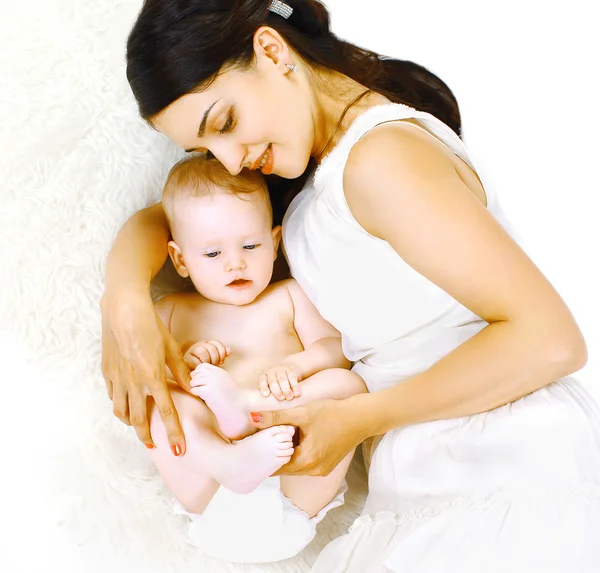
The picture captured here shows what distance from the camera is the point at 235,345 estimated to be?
1543mm

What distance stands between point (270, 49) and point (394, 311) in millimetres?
505

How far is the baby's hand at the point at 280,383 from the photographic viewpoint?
1401 millimetres

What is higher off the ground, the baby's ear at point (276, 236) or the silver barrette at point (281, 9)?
the silver barrette at point (281, 9)

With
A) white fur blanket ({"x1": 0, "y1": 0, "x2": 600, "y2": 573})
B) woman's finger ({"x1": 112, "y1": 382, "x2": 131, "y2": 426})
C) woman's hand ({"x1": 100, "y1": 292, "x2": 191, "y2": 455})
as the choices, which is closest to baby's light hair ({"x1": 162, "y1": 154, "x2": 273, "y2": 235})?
white fur blanket ({"x1": 0, "y1": 0, "x2": 600, "y2": 573})

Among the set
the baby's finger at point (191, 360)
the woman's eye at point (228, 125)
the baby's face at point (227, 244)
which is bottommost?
the baby's finger at point (191, 360)

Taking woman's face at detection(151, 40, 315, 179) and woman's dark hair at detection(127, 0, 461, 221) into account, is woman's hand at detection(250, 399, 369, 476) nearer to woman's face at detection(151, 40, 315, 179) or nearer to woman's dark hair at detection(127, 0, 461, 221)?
woman's face at detection(151, 40, 315, 179)

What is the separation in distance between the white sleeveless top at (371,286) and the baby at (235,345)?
6 cm

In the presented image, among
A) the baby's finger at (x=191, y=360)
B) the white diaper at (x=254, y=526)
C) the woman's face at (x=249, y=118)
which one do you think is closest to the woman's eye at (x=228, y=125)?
the woman's face at (x=249, y=118)

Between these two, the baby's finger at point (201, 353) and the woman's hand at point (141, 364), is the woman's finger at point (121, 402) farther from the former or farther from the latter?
the baby's finger at point (201, 353)

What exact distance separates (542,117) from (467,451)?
3.83 feet

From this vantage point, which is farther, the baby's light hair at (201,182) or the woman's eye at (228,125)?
the baby's light hair at (201,182)

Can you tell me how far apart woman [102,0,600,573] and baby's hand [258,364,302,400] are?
82 millimetres

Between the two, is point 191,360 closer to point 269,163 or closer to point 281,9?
point 269,163

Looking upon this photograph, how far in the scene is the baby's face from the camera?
1.46 meters
